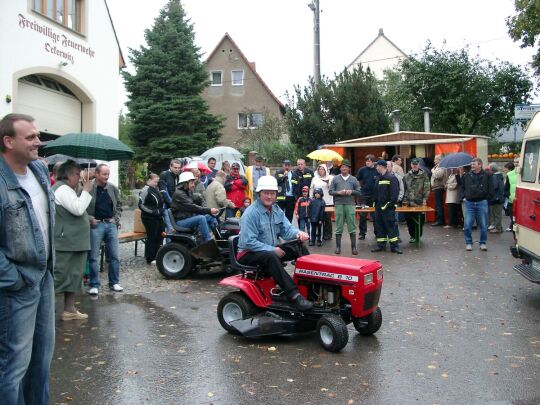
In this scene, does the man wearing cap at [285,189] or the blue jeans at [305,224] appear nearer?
the blue jeans at [305,224]

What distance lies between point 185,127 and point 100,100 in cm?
1385

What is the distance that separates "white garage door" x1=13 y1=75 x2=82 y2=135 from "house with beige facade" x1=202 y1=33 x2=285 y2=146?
2929cm

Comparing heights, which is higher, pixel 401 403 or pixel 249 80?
pixel 249 80

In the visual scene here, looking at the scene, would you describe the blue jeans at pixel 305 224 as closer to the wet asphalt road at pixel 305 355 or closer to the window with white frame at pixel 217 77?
the wet asphalt road at pixel 305 355

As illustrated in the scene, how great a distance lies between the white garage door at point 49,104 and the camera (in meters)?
16.6

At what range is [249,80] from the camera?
4988cm

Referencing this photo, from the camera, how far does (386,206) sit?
508 inches

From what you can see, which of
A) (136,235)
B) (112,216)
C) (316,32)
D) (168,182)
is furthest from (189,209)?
(316,32)

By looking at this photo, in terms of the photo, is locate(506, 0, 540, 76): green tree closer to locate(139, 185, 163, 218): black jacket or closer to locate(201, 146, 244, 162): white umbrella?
locate(201, 146, 244, 162): white umbrella

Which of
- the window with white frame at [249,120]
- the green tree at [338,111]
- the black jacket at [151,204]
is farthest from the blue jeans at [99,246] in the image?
the window with white frame at [249,120]

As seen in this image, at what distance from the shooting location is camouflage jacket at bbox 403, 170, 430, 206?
591 inches

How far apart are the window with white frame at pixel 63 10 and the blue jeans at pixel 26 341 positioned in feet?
47.4

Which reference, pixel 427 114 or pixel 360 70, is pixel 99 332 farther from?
pixel 360 70

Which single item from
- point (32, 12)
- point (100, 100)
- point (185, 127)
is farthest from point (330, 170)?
point (185, 127)
